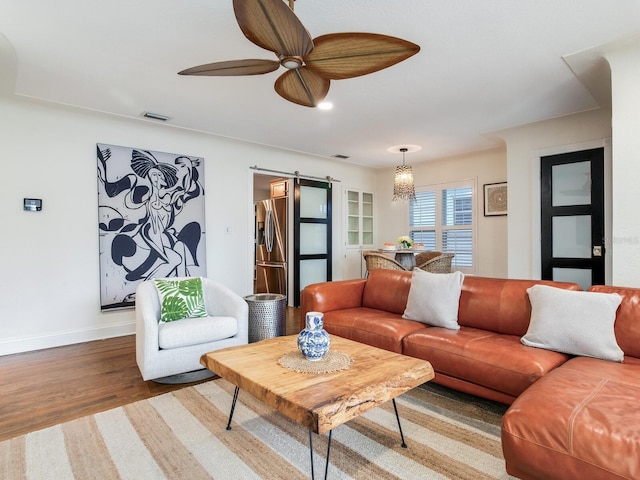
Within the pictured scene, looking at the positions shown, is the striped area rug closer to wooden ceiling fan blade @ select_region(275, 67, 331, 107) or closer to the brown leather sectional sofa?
the brown leather sectional sofa

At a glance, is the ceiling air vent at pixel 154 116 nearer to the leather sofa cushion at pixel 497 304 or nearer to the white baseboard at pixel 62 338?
the white baseboard at pixel 62 338

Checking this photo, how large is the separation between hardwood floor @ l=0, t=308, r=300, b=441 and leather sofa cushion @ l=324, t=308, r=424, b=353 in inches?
53.8

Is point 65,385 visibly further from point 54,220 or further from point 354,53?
point 354,53

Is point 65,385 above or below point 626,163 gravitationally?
below

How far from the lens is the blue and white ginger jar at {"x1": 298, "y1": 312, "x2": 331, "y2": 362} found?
1.93 metres

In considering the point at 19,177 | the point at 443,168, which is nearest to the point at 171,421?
the point at 19,177

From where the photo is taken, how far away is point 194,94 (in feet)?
11.2

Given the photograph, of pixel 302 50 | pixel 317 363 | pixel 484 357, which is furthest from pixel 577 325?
pixel 302 50

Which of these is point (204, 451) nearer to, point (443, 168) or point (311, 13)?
point (311, 13)

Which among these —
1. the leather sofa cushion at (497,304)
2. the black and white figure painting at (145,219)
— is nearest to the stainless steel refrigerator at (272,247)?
the black and white figure painting at (145,219)

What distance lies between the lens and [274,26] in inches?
65.3

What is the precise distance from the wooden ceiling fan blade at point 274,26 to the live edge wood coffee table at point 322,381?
1.63 meters

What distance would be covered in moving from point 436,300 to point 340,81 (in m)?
2.04

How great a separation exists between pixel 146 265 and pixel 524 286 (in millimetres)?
3989
